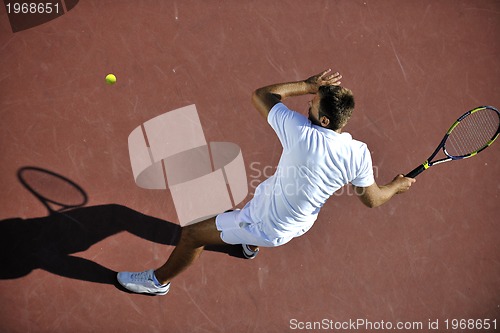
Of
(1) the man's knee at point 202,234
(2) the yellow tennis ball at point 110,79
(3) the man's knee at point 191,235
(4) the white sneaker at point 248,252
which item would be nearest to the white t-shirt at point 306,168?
(1) the man's knee at point 202,234

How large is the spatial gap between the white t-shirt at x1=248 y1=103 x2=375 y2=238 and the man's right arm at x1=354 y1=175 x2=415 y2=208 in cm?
8

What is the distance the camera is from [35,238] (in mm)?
4434

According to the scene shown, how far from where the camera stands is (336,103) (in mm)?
2992

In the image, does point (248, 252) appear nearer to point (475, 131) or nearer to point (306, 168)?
point (306, 168)

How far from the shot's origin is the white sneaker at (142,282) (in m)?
4.26

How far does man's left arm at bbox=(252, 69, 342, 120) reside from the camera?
3.37 m

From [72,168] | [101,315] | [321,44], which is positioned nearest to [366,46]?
[321,44]

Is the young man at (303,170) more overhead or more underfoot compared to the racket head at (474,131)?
more overhead

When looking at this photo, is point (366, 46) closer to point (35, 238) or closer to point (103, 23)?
point (103, 23)

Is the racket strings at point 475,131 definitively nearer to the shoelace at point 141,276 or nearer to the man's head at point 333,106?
the man's head at point 333,106

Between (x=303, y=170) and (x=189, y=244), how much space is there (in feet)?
4.12

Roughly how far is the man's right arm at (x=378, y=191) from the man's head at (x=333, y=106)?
567 millimetres

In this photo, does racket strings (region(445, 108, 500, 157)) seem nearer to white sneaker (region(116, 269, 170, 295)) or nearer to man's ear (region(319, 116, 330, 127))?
man's ear (region(319, 116, 330, 127))

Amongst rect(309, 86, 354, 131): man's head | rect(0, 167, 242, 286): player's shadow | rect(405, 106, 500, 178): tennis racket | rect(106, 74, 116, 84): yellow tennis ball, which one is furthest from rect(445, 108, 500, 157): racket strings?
rect(106, 74, 116, 84): yellow tennis ball
